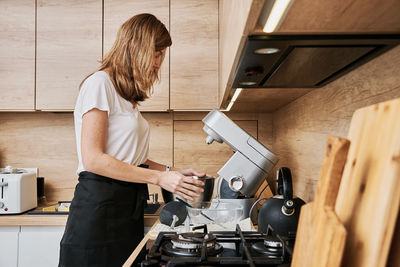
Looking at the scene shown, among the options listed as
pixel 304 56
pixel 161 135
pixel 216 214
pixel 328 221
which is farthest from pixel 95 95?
pixel 161 135

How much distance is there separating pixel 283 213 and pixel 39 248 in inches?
55.2

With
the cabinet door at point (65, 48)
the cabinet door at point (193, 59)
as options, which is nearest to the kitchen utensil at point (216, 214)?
the cabinet door at point (193, 59)

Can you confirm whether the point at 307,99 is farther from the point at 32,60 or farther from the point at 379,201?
the point at 32,60

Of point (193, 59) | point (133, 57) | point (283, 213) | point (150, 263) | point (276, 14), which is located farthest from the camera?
point (193, 59)

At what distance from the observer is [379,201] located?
43 centimetres

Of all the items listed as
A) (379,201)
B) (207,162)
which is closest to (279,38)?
(379,201)

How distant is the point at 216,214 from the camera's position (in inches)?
49.5

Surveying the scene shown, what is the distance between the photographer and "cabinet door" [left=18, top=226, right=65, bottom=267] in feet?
6.12

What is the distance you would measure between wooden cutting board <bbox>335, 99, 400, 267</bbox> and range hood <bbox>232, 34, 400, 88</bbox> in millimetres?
256

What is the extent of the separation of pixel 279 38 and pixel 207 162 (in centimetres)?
168

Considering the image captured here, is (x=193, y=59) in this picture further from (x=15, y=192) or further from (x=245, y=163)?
(x=15, y=192)

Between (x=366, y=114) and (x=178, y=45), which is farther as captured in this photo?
(x=178, y=45)

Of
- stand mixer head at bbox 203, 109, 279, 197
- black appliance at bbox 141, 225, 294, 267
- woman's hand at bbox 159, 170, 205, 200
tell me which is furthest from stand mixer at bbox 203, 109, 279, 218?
black appliance at bbox 141, 225, 294, 267

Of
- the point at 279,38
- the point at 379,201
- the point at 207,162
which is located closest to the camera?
the point at 379,201
